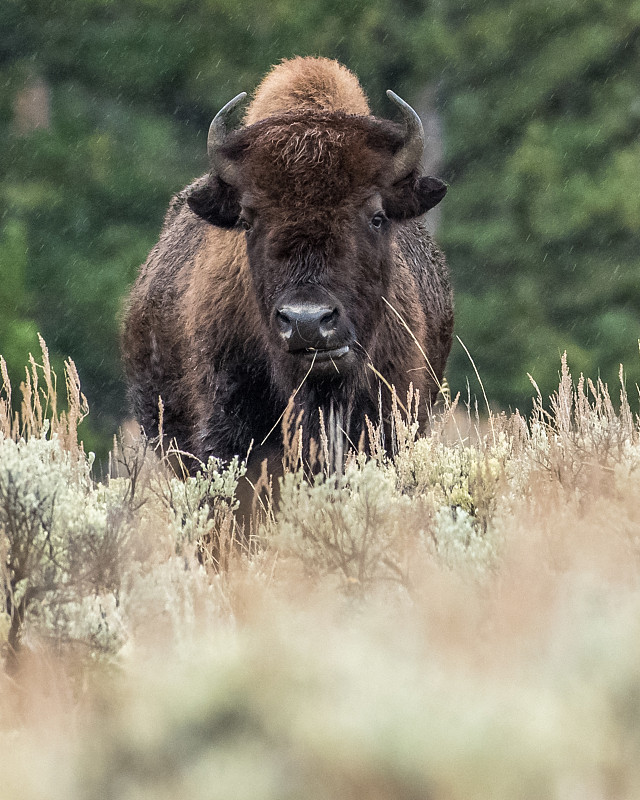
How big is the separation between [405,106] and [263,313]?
4.51ft

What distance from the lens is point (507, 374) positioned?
48.4ft

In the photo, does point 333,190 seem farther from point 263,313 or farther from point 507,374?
point 507,374

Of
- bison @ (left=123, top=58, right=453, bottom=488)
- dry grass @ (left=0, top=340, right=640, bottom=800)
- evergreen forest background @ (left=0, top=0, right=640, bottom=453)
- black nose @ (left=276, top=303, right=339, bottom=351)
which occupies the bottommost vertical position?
dry grass @ (left=0, top=340, right=640, bottom=800)

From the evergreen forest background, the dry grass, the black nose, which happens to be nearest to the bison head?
the black nose

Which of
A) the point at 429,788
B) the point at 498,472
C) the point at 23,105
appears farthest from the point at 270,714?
the point at 23,105

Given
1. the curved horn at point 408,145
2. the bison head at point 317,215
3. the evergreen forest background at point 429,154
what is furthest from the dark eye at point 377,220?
the evergreen forest background at point 429,154

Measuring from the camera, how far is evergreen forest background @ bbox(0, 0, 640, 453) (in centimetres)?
1386

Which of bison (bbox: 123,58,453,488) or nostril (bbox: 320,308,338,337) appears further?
bison (bbox: 123,58,453,488)

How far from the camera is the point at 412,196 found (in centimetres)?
604

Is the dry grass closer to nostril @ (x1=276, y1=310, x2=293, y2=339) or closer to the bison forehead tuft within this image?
nostril @ (x1=276, y1=310, x2=293, y2=339)

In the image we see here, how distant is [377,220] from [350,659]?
12.5ft

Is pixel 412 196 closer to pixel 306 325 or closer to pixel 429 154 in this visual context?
pixel 306 325

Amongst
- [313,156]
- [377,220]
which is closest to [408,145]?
[377,220]

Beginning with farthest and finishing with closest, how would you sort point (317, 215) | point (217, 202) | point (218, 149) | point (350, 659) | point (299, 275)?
1. point (217, 202)
2. point (218, 149)
3. point (317, 215)
4. point (299, 275)
5. point (350, 659)
